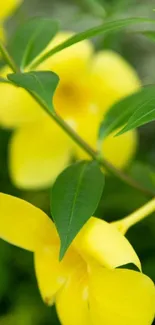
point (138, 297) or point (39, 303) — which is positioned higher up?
point (138, 297)

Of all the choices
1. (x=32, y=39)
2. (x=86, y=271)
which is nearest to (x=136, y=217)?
(x=86, y=271)

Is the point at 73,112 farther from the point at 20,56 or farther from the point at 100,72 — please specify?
the point at 20,56

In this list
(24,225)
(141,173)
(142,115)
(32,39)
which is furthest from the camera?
(141,173)

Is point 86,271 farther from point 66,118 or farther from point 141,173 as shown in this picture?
point 66,118

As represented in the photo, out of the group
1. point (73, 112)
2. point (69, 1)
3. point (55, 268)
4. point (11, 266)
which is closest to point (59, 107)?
point (73, 112)

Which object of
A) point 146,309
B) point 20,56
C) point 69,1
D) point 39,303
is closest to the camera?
point 146,309

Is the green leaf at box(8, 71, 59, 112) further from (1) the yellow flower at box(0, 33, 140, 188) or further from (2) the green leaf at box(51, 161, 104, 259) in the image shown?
(1) the yellow flower at box(0, 33, 140, 188)

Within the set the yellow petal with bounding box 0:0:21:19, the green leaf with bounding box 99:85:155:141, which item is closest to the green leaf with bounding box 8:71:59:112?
the green leaf with bounding box 99:85:155:141
